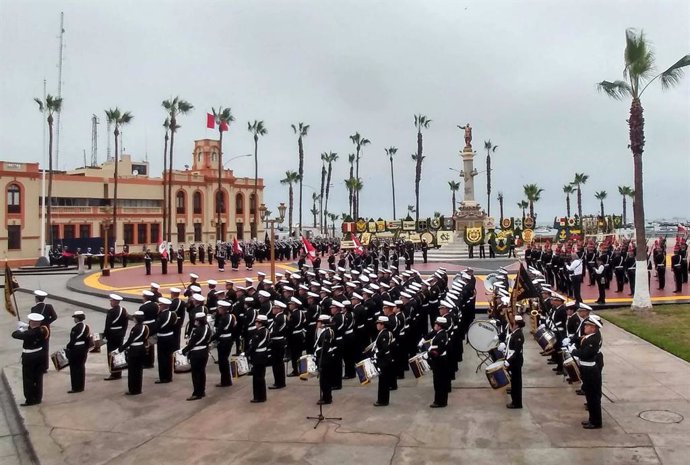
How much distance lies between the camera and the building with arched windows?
153 feet

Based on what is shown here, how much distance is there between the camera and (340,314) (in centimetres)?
1095

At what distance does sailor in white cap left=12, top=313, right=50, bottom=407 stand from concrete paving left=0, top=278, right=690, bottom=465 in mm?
292

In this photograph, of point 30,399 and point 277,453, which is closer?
point 277,453

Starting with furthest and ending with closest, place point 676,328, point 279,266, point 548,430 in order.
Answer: point 279,266 → point 676,328 → point 548,430

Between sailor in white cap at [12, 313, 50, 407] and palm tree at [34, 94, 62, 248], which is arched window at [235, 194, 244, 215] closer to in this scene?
palm tree at [34, 94, 62, 248]

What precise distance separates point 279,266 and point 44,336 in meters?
27.0

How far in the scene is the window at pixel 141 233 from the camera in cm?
5684

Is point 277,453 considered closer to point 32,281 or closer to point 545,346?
point 545,346

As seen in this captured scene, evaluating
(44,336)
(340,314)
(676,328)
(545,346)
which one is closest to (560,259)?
(676,328)

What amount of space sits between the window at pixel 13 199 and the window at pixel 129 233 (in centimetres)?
1037

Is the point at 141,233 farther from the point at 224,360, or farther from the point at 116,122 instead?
the point at 224,360

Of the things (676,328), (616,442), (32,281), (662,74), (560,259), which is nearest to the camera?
(616,442)

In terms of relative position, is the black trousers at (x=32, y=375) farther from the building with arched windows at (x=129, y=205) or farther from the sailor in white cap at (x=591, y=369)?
the building with arched windows at (x=129, y=205)

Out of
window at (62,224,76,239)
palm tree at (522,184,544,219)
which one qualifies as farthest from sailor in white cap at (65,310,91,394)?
palm tree at (522,184,544,219)
